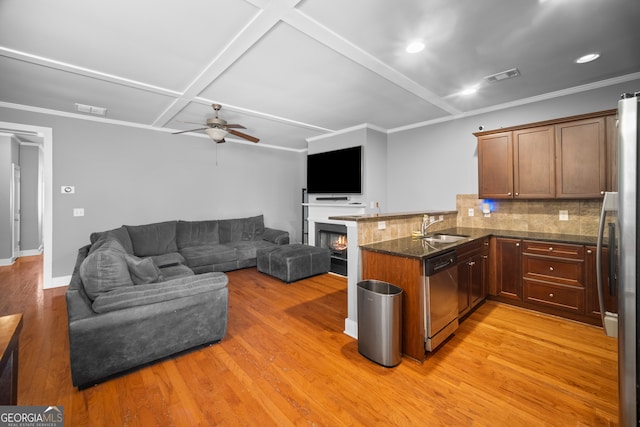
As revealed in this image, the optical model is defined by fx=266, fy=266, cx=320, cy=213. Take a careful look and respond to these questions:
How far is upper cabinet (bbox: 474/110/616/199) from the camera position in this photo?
117 inches

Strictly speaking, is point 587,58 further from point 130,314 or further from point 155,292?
point 130,314

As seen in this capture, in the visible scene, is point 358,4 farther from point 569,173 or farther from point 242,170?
point 242,170

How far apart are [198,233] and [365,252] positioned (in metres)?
3.90

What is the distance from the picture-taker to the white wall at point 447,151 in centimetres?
340

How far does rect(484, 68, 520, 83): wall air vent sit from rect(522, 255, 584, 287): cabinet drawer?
2115 millimetres

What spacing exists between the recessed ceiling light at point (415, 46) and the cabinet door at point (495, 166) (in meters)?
2.01

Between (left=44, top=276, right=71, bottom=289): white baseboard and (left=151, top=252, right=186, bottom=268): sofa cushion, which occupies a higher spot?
(left=151, top=252, right=186, bottom=268): sofa cushion

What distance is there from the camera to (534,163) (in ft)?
11.2

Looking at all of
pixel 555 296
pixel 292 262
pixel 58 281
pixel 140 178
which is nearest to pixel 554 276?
pixel 555 296

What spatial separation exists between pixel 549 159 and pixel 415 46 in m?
2.32

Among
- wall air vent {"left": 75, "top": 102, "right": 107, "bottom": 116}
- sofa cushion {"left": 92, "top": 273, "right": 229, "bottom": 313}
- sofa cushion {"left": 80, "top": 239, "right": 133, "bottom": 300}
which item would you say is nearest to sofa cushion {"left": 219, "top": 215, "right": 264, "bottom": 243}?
wall air vent {"left": 75, "top": 102, "right": 107, "bottom": 116}

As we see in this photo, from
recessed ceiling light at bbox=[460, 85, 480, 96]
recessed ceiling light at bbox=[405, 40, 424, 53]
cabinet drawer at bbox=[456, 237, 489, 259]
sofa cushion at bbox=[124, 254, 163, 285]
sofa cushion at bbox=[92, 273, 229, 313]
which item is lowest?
sofa cushion at bbox=[92, 273, 229, 313]

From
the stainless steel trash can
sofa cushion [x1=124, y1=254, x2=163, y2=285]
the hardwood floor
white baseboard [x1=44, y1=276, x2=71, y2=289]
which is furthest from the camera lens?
white baseboard [x1=44, y1=276, x2=71, y2=289]

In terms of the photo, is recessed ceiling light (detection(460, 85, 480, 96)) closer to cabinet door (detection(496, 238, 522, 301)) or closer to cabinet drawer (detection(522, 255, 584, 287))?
cabinet door (detection(496, 238, 522, 301))
